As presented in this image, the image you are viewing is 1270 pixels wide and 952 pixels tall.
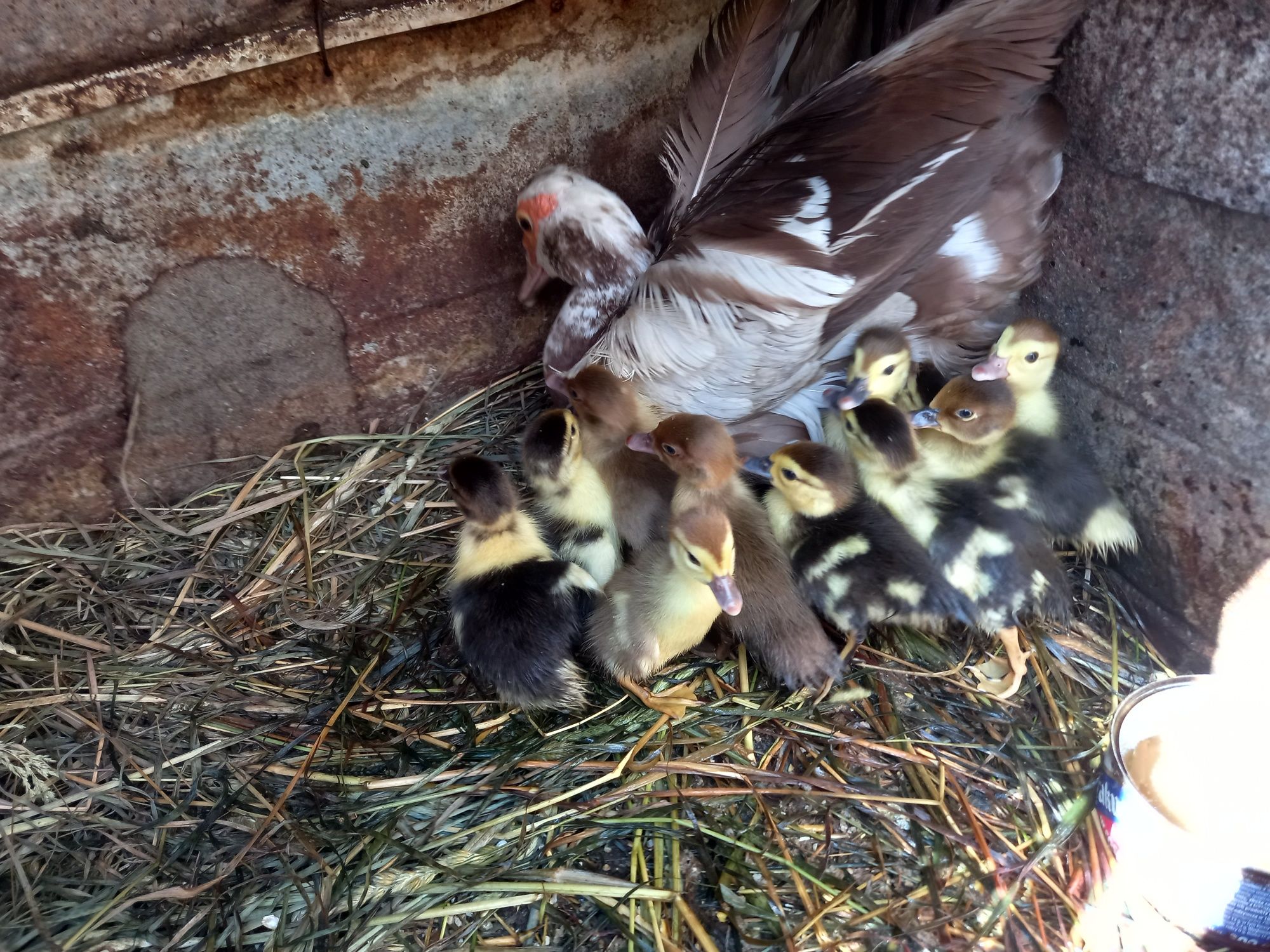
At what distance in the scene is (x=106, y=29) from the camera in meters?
1.62

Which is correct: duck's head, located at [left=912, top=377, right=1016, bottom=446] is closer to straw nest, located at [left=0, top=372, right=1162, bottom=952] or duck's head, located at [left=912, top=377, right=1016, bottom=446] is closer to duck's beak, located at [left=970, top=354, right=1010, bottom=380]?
duck's beak, located at [left=970, top=354, right=1010, bottom=380]

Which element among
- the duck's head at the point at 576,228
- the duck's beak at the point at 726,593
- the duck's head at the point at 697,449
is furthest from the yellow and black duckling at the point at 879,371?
the duck's head at the point at 576,228

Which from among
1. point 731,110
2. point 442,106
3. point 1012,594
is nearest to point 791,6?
point 731,110

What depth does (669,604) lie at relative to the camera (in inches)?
63.9

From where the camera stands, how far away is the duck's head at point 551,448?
72.1 inches

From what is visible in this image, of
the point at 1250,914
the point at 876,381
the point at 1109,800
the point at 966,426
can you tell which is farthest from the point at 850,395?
the point at 1250,914

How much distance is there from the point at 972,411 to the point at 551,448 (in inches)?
35.3

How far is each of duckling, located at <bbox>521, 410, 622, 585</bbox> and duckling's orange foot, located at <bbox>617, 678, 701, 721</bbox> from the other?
0.24 meters

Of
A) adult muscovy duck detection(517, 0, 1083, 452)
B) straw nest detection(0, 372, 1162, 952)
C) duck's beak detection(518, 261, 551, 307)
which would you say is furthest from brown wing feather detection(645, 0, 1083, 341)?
straw nest detection(0, 372, 1162, 952)

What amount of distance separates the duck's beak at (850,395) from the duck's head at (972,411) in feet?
0.41

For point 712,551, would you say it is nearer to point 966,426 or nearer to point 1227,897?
point 966,426

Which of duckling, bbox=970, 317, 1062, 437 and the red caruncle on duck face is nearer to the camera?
duckling, bbox=970, 317, 1062, 437

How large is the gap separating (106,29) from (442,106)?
68 cm

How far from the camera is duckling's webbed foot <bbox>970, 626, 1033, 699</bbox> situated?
1719 millimetres
